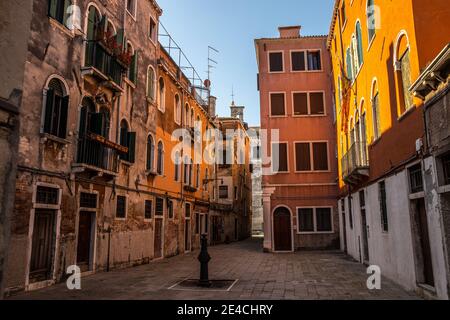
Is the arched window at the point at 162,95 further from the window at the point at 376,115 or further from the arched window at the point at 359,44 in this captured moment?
the window at the point at 376,115

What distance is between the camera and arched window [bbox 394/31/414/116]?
8.75 metres

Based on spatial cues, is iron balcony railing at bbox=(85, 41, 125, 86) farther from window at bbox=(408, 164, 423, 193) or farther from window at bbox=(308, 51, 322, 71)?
window at bbox=(308, 51, 322, 71)

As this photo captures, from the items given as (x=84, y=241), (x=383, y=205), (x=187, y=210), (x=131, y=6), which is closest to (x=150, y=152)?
(x=187, y=210)

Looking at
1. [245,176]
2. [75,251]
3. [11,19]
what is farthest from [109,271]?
[245,176]

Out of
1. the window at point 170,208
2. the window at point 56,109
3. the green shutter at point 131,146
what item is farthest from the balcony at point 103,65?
the window at point 170,208

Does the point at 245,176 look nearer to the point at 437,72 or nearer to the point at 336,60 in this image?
the point at 336,60

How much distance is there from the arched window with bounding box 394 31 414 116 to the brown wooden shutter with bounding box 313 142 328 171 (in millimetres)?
11807

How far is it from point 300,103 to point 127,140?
1135cm

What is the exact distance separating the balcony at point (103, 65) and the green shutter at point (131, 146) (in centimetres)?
196

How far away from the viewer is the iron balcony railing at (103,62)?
1197 cm

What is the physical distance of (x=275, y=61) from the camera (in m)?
22.5

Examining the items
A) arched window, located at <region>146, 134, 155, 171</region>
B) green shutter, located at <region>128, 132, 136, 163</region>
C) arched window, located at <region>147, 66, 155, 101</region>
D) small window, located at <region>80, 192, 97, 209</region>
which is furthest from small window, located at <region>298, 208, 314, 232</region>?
small window, located at <region>80, 192, 97, 209</region>

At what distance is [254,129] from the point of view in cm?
4819

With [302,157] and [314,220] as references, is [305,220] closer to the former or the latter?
[314,220]
